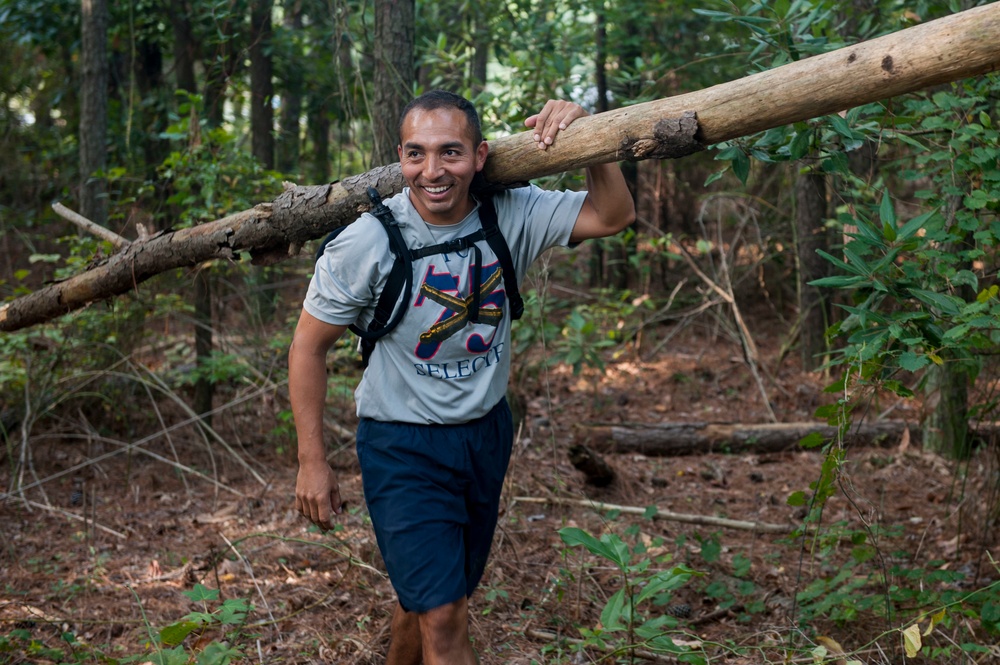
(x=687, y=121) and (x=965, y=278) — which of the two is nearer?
(x=687, y=121)

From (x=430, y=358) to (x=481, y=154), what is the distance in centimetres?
75

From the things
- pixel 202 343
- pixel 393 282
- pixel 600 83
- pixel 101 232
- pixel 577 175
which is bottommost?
pixel 202 343

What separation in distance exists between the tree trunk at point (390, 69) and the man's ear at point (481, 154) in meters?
1.83

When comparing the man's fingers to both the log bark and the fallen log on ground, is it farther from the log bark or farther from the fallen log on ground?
the log bark

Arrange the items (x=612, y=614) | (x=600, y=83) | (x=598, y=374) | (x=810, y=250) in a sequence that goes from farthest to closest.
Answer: (x=600, y=83) < (x=598, y=374) < (x=810, y=250) < (x=612, y=614)

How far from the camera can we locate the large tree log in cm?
239

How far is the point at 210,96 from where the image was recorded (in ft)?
36.4

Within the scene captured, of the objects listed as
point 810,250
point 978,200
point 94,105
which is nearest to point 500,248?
point 978,200

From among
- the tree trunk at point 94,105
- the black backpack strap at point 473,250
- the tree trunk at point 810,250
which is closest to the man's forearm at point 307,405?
the black backpack strap at point 473,250

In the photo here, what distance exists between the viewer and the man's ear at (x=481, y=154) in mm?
3111

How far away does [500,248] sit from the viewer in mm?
3107

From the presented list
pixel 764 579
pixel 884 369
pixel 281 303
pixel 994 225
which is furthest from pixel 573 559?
pixel 281 303

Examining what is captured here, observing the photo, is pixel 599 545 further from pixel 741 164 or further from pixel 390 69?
pixel 390 69

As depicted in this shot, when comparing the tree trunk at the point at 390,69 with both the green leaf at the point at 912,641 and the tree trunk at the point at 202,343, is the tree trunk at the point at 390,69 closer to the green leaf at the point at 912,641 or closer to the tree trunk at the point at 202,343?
the tree trunk at the point at 202,343
